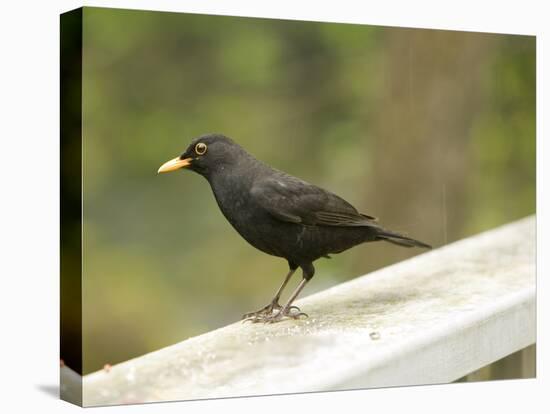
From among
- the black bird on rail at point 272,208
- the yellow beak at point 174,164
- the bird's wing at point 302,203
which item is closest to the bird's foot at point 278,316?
the black bird on rail at point 272,208

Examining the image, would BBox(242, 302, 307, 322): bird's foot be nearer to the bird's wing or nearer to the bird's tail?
the bird's wing

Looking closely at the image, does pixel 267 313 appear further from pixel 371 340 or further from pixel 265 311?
pixel 371 340

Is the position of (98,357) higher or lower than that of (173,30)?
lower

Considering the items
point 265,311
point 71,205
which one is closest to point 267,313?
point 265,311

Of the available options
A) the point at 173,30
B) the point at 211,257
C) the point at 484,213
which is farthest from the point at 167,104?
the point at 484,213

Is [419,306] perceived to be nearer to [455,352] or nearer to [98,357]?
[455,352]

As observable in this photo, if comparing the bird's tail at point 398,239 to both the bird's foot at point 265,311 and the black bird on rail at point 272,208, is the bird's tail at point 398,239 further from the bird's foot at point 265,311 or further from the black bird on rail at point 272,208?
the bird's foot at point 265,311
